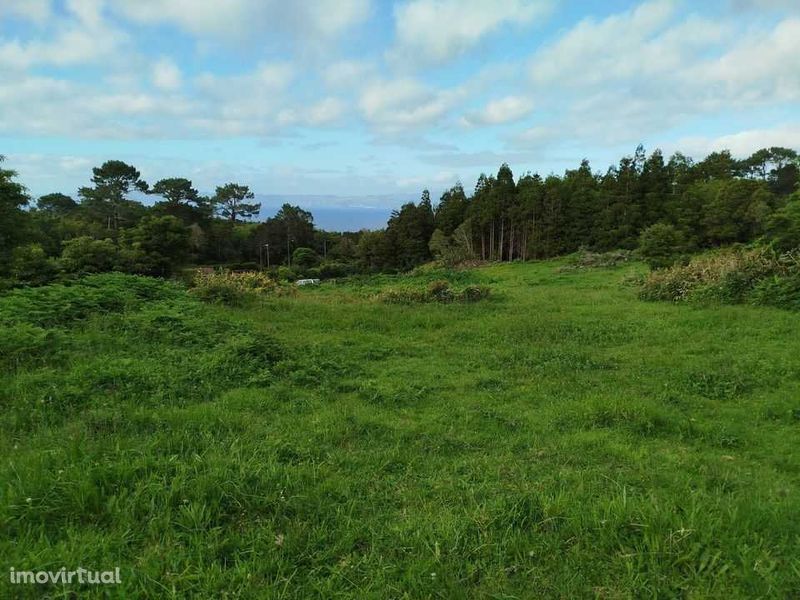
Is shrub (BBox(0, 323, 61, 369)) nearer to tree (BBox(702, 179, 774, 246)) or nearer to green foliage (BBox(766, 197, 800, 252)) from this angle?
green foliage (BBox(766, 197, 800, 252))

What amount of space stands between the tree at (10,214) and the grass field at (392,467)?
16774mm

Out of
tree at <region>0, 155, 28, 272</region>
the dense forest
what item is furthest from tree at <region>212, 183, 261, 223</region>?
tree at <region>0, 155, 28, 272</region>

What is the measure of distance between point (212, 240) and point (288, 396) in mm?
49641

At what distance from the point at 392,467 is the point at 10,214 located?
948 inches

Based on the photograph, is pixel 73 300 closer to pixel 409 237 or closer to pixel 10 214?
pixel 10 214

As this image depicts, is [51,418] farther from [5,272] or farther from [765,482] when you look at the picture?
[5,272]

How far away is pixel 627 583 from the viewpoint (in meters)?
2.33

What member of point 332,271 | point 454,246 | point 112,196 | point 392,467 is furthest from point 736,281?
point 112,196

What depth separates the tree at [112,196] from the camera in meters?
48.1

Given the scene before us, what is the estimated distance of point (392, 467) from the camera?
3.67 m

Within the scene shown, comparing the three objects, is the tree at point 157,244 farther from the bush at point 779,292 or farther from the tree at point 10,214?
the bush at point 779,292

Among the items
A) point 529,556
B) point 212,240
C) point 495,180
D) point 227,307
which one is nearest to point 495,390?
point 529,556

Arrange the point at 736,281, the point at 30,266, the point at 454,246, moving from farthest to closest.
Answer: the point at 454,246
the point at 30,266
the point at 736,281

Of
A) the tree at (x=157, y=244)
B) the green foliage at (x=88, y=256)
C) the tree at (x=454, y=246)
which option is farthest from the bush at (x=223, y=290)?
the tree at (x=454, y=246)
